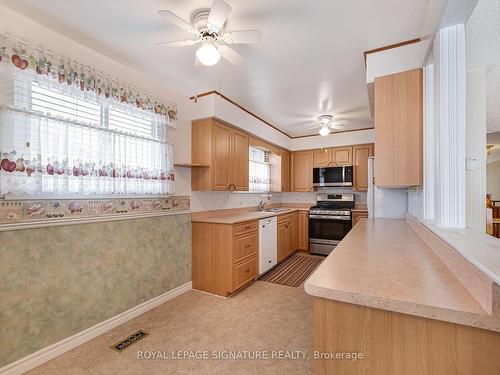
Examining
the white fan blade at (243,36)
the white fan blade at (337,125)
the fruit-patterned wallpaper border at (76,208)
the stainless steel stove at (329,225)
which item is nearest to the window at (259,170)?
the stainless steel stove at (329,225)

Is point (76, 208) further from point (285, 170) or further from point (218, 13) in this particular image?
point (285, 170)

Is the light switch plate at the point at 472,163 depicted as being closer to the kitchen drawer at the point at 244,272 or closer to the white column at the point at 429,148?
the white column at the point at 429,148

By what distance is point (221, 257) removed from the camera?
9.46 ft

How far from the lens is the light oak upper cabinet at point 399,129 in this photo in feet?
6.31

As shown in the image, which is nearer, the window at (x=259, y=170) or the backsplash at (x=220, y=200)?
the backsplash at (x=220, y=200)

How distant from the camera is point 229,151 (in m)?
3.45

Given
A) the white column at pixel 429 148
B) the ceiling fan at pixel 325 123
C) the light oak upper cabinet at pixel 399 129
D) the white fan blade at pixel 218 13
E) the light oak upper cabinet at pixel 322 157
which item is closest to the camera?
the white fan blade at pixel 218 13

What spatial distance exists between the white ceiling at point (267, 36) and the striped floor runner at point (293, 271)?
258 centimetres

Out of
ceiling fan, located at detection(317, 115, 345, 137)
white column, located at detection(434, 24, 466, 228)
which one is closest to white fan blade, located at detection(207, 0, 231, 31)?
white column, located at detection(434, 24, 466, 228)

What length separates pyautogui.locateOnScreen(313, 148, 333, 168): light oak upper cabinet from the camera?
511 centimetres

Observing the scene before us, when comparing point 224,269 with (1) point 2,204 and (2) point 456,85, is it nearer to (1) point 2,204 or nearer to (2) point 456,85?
(1) point 2,204

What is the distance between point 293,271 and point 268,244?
61cm

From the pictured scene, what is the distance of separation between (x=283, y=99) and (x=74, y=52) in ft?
7.70

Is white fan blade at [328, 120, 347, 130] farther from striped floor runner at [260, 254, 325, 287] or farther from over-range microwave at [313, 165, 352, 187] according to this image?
striped floor runner at [260, 254, 325, 287]
